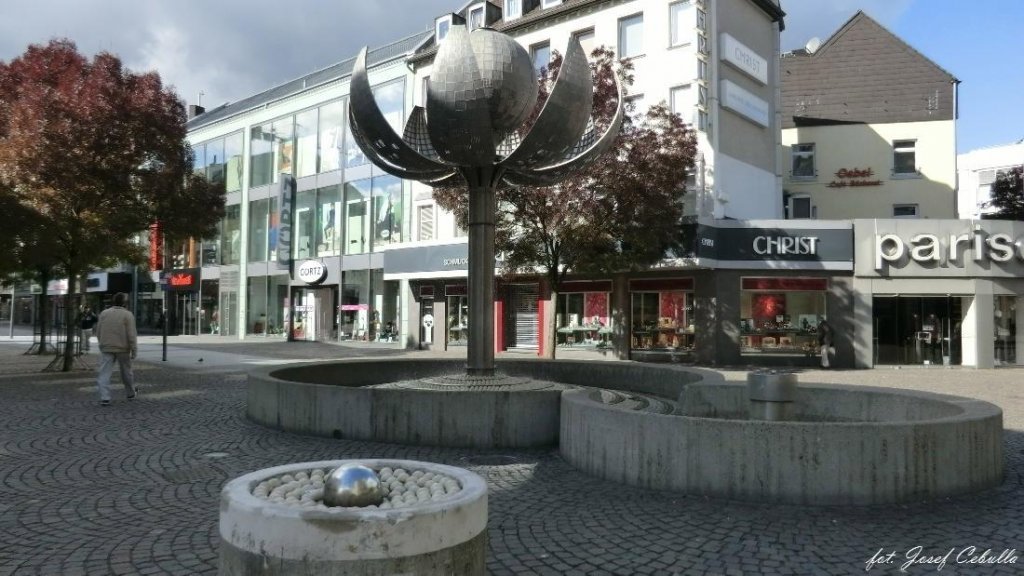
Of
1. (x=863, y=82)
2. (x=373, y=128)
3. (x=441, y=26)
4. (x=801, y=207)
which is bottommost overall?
(x=373, y=128)

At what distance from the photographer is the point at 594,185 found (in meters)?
19.0

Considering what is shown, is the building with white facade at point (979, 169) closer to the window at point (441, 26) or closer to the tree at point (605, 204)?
the window at point (441, 26)

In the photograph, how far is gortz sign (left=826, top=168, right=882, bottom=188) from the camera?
30.8 m

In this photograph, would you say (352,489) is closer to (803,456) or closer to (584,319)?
(803,456)

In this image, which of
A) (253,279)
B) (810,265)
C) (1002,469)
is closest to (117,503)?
(1002,469)

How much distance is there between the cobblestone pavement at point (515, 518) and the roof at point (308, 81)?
2412cm

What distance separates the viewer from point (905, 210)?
30.8 m

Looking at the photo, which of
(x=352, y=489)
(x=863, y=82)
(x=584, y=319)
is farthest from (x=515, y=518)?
(x=863, y=82)

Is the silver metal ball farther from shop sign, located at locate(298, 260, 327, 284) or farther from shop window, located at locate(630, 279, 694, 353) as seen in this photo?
shop sign, located at locate(298, 260, 327, 284)

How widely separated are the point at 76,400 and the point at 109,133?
688 cm

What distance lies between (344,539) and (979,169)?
55.1 m

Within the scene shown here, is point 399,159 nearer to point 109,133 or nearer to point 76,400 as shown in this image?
point 76,400

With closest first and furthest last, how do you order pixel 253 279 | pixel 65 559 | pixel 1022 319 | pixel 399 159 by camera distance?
pixel 65 559 < pixel 399 159 < pixel 1022 319 < pixel 253 279

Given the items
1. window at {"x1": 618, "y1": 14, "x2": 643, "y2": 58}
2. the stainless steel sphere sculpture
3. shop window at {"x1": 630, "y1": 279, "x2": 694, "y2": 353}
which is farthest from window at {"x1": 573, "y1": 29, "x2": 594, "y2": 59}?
the stainless steel sphere sculpture
